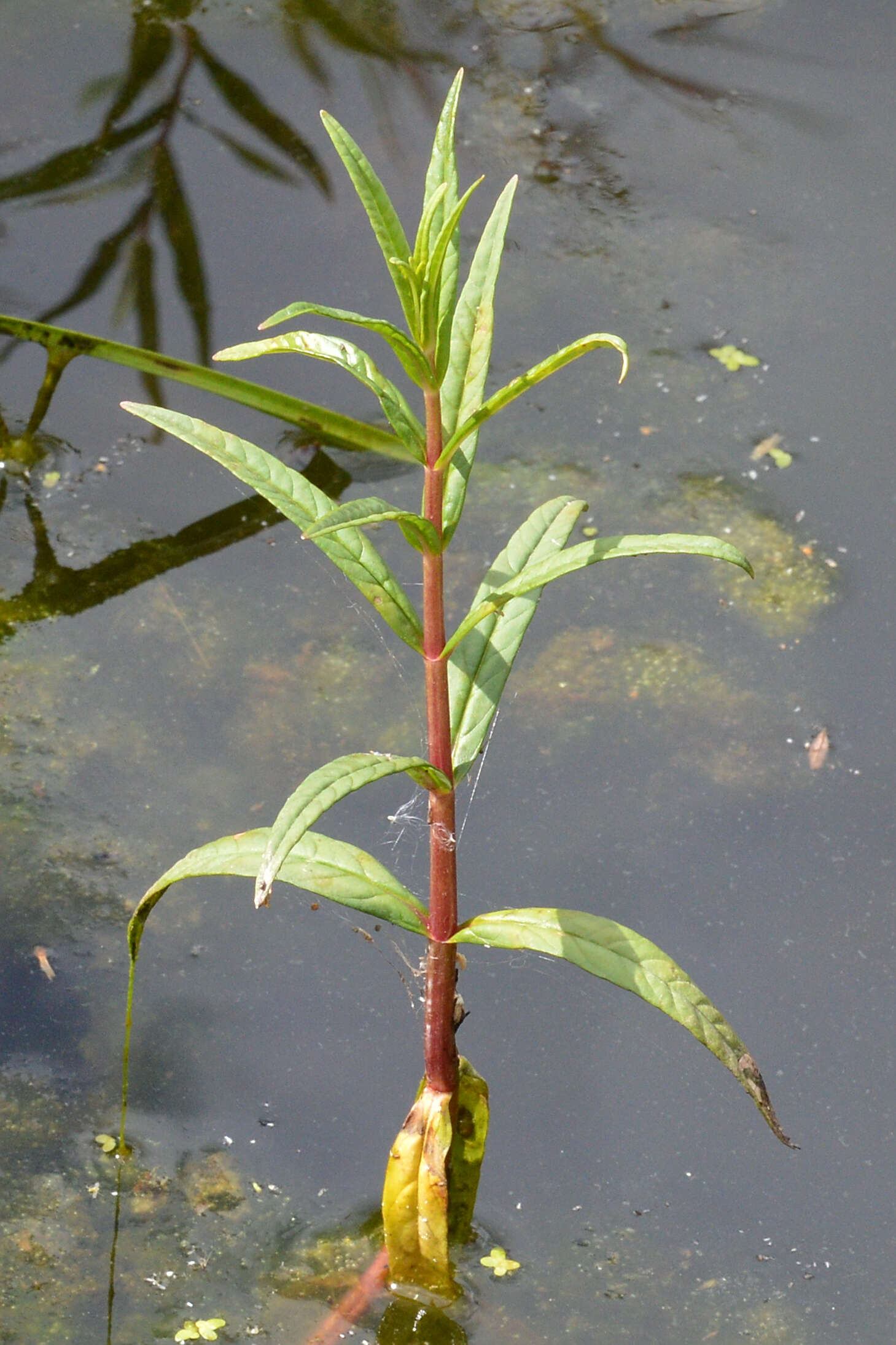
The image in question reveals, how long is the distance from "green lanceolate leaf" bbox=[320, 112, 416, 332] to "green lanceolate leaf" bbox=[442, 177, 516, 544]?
0.18 metres

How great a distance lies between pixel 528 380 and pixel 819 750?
1.31 meters

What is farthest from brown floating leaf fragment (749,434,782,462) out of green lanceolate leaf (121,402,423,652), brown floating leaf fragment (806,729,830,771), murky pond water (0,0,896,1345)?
green lanceolate leaf (121,402,423,652)

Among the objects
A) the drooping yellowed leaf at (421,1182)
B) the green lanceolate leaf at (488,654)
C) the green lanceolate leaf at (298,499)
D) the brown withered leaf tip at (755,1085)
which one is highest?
the green lanceolate leaf at (298,499)

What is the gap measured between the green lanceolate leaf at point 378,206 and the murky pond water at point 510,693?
112 cm

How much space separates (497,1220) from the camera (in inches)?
84.6

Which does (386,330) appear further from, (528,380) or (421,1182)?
(421,1182)

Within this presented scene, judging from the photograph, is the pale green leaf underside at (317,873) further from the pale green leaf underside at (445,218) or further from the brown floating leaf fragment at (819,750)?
the brown floating leaf fragment at (819,750)

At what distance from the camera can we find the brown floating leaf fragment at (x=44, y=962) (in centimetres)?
237

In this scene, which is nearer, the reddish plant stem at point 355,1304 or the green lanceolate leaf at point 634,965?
the green lanceolate leaf at point 634,965

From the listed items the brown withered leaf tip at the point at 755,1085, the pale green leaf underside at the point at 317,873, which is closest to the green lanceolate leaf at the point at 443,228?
the pale green leaf underside at the point at 317,873

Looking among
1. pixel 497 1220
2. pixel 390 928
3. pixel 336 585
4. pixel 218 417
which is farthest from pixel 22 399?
pixel 497 1220

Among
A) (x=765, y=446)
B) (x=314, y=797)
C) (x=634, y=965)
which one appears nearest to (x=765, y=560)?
(x=765, y=446)

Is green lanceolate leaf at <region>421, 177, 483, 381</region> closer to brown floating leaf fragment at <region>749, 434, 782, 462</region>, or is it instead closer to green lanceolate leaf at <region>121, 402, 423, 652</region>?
green lanceolate leaf at <region>121, 402, 423, 652</region>

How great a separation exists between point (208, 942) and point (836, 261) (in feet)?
6.87
